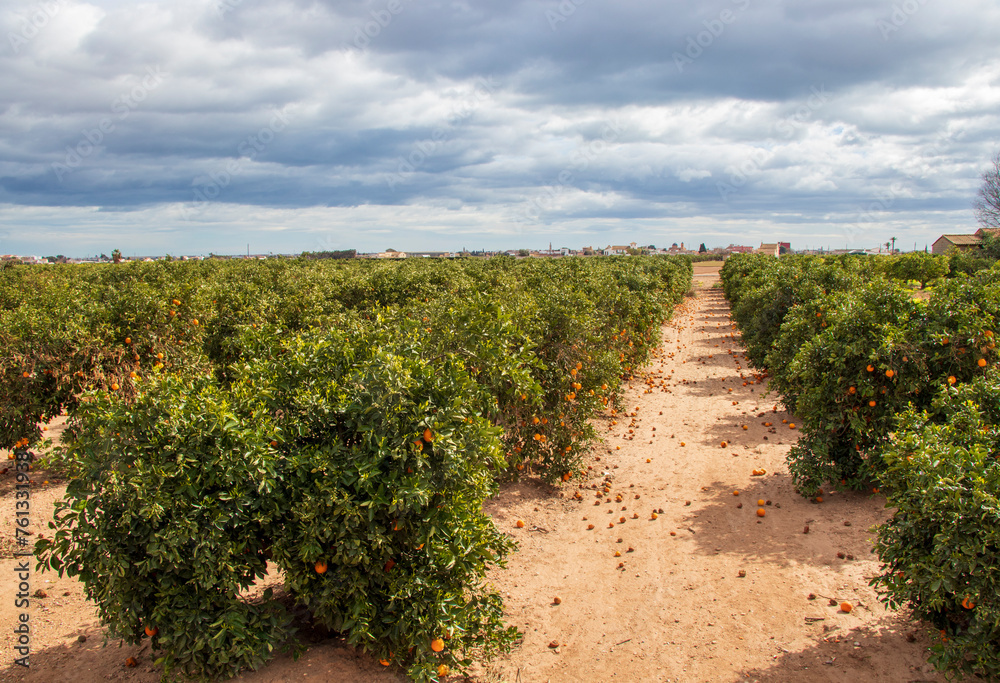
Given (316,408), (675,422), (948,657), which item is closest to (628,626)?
(948,657)

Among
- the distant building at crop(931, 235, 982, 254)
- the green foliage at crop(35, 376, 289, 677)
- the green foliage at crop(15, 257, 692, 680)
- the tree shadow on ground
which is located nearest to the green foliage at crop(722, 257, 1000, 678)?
the tree shadow on ground

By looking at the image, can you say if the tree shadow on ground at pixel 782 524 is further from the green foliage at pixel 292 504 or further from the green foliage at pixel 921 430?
the green foliage at pixel 292 504

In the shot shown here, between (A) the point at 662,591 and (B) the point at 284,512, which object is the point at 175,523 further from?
(A) the point at 662,591

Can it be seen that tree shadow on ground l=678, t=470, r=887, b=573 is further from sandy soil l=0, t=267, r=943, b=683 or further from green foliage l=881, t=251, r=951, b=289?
green foliage l=881, t=251, r=951, b=289

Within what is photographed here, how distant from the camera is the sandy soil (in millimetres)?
4254

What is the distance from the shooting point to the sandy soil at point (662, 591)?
425 cm

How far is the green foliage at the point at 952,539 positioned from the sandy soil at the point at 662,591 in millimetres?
799

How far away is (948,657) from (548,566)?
3.53 meters

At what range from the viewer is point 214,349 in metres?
10.3

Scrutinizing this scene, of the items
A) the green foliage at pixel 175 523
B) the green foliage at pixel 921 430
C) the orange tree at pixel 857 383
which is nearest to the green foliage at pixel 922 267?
the green foliage at pixel 921 430

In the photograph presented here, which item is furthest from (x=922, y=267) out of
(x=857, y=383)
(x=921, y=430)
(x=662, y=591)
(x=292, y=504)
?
(x=292, y=504)

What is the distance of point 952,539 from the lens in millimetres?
3422

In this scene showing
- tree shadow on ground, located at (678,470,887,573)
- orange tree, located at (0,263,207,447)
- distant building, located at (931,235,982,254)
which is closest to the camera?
tree shadow on ground, located at (678,470,887,573)

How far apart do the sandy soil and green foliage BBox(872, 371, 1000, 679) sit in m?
0.80
